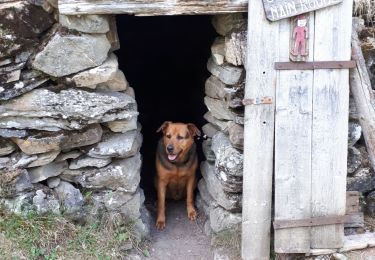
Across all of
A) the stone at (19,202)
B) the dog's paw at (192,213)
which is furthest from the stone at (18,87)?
the dog's paw at (192,213)

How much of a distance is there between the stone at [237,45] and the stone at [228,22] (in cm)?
5

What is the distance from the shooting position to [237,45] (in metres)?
4.11

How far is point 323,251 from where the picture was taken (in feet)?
13.8

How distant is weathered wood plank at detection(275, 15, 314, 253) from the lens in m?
4.00

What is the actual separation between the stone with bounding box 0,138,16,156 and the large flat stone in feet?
0.56

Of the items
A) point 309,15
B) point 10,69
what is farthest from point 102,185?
point 309,15

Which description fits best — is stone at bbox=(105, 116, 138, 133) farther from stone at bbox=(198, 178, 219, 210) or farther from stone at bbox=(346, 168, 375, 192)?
stone at bbox=(346, 168, 375, 192)

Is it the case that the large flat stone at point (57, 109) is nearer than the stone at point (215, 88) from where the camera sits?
Yes

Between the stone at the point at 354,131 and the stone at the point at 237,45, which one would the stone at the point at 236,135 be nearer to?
the stone at the point at 237,45

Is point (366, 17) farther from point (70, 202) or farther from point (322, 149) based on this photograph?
point (70, 202)

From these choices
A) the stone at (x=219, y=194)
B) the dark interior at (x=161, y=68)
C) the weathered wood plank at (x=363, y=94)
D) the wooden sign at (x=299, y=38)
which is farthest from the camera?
the dark interior at (x=161, y=68)

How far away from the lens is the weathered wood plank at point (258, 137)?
392 cm

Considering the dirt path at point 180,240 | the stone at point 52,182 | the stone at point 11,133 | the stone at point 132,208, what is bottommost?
the dirt path at point 180,240

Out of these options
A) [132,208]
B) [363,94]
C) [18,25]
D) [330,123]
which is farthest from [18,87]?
[363,94]
